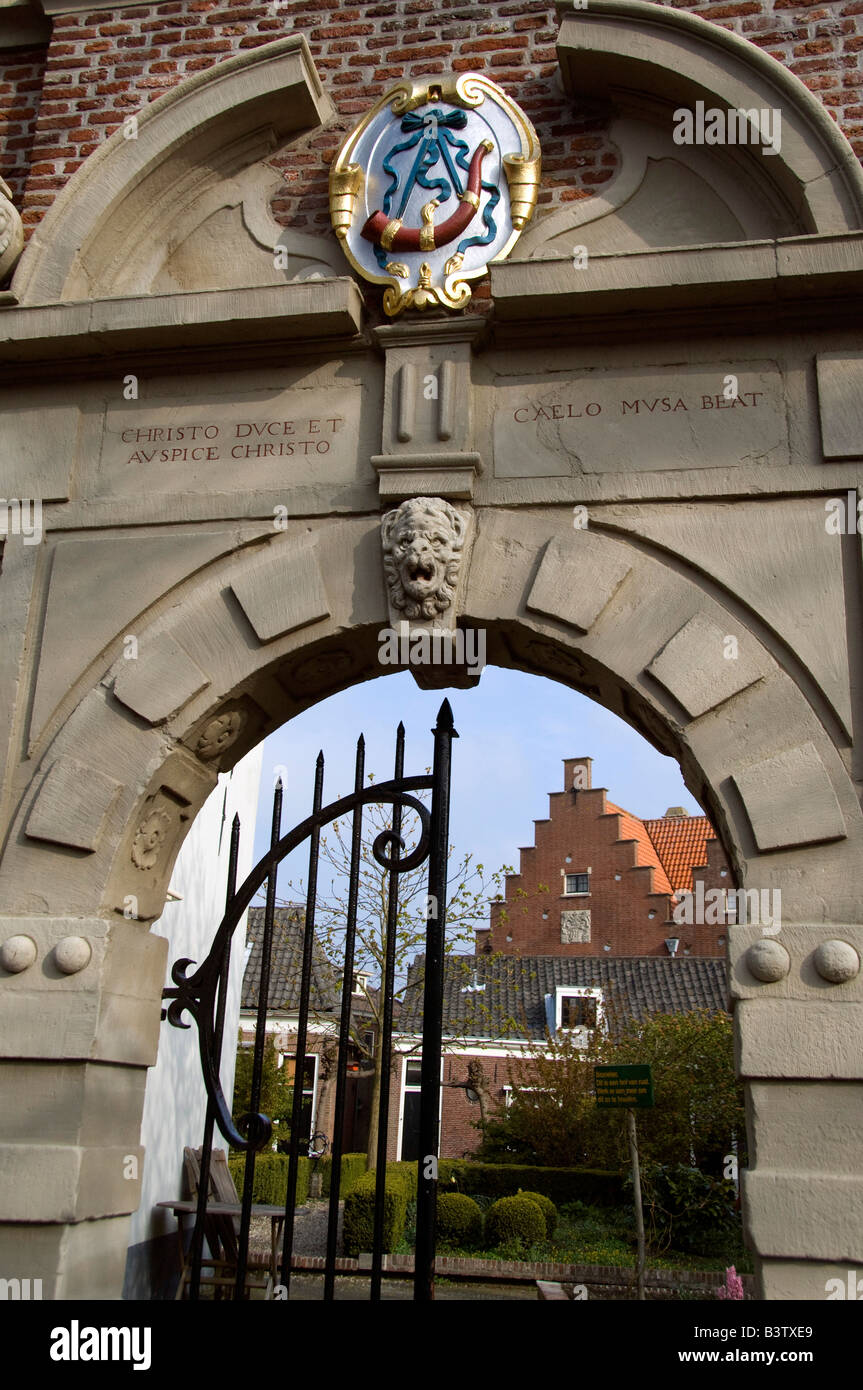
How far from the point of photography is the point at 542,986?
2767 centimetres

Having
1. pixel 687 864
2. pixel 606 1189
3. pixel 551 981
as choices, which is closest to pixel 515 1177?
pixel 606 1189

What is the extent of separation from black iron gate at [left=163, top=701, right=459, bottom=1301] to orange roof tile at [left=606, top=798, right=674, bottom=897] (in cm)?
2734

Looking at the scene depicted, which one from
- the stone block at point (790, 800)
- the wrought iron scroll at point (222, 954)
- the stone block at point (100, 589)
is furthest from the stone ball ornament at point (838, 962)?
the stone block at point (100, 589)

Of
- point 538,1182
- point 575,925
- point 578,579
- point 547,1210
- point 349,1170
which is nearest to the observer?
point 578,579

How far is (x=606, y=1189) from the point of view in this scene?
1798 centimetres

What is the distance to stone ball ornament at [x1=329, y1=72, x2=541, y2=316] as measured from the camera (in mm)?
4941

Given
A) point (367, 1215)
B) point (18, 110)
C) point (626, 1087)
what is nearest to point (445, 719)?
point (18, 110)

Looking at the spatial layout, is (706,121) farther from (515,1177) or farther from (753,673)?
(515,1177)

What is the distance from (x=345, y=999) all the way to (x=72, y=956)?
110 centimetres

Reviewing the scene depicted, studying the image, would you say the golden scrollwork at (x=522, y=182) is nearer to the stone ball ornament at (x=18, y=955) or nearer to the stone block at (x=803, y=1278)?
the stone ball ornament at (x=18, y=955)

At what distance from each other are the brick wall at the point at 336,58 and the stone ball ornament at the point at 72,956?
3.25 metres

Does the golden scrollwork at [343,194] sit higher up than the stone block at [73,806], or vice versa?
the golden scrollwork at [343,194]

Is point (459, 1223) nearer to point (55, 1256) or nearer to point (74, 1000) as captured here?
point (55, 1256)

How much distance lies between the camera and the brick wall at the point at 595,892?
2989cm
